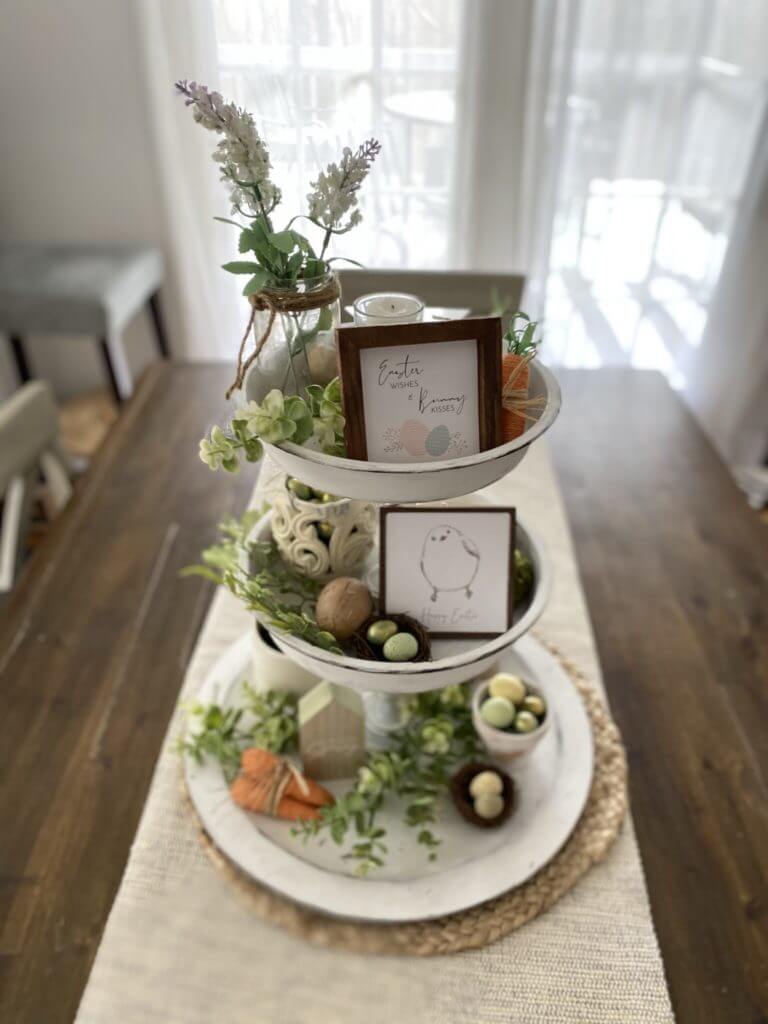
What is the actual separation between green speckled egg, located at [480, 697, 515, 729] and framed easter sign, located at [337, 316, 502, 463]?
0.36 m

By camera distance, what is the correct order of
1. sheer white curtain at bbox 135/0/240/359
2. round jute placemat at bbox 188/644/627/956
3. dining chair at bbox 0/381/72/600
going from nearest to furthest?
1. round jute placemat at bbox 188/644/627/956
2. dining chair at bbox 0/381/72/600
3. sheer white curtain at bbox 135/0/240/359

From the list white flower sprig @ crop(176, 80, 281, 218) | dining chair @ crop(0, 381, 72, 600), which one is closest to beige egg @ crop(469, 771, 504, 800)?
white flower sprig @ crop(176, 80, 281, 218)

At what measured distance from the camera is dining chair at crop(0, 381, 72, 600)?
144 cm

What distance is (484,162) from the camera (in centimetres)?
222

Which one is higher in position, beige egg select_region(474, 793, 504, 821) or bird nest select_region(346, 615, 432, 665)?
bird nest select_region(346, 615, 432, 665)

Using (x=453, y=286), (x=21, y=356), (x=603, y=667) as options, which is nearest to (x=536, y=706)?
(x=603, y=667)

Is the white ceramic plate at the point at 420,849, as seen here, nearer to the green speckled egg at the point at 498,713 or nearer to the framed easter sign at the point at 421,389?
the green speckled egg at the point at 498,713

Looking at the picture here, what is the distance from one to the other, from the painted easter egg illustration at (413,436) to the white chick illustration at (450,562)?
13cm

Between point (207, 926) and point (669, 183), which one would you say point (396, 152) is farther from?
point (207, 926)

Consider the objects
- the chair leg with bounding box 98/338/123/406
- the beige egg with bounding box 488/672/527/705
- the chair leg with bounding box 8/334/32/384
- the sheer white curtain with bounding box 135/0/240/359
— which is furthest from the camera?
the chair leg with bounding box 8/334/32/384

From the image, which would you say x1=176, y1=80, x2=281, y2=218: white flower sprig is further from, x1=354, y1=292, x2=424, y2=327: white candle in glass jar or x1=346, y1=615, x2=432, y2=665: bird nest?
x1=346, y1=615, x2=432, y2=665: bird nest

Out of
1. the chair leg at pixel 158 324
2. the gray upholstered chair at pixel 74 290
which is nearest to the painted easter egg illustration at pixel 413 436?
the gray upholstered chair at pixel 74 290

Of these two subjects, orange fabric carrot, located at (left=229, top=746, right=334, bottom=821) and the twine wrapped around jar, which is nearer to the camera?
the twine wrapped around jar

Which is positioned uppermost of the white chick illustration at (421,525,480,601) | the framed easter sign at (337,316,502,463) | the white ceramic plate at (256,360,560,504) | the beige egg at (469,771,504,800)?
the framed easter sign at (337,316,502,463)
